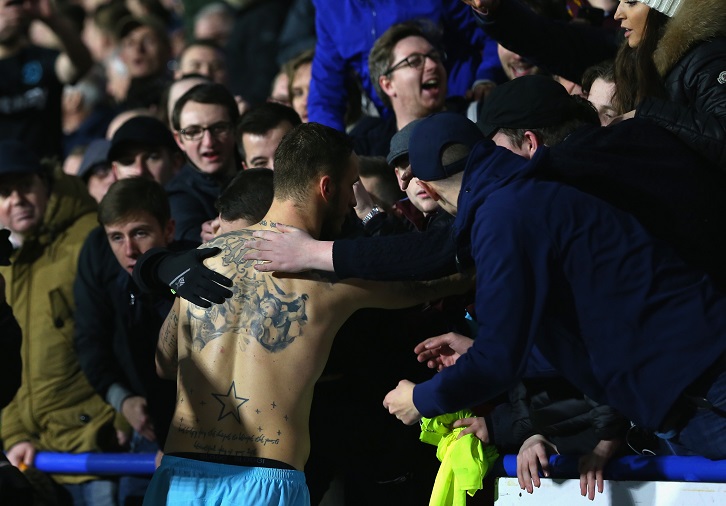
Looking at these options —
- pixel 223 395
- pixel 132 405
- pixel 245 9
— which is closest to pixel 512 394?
pixel 223 395

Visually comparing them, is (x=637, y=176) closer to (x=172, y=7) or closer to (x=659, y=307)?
(x=659, y=307)

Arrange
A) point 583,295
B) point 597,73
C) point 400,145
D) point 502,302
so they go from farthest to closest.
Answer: point 597,73 < point 400,145 < point 583,295 < point 502,302

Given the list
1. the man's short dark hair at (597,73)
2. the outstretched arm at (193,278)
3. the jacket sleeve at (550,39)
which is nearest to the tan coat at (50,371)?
the outstretched arm at (193,278)

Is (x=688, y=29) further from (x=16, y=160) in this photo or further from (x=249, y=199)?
(x=16, y=160)

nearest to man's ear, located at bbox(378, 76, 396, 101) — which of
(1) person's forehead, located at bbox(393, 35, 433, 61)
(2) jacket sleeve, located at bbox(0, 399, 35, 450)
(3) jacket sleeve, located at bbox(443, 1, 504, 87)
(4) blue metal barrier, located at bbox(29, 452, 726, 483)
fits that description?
(1) person's forehead, located at bbox(393, 35, 433, 61)

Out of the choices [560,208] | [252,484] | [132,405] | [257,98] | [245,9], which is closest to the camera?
[560,208]

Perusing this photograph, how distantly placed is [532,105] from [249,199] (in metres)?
1.33

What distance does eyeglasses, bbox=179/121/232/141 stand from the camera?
648cm

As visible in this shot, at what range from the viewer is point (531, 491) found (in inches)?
172

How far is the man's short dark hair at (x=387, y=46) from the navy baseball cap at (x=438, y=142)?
223cm

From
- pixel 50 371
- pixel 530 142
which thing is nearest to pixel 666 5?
pixel 530 142

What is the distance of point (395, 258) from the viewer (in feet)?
14.0

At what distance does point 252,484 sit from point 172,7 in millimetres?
10524

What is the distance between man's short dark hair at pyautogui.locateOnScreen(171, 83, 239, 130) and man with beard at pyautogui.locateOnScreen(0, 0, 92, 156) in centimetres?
270
